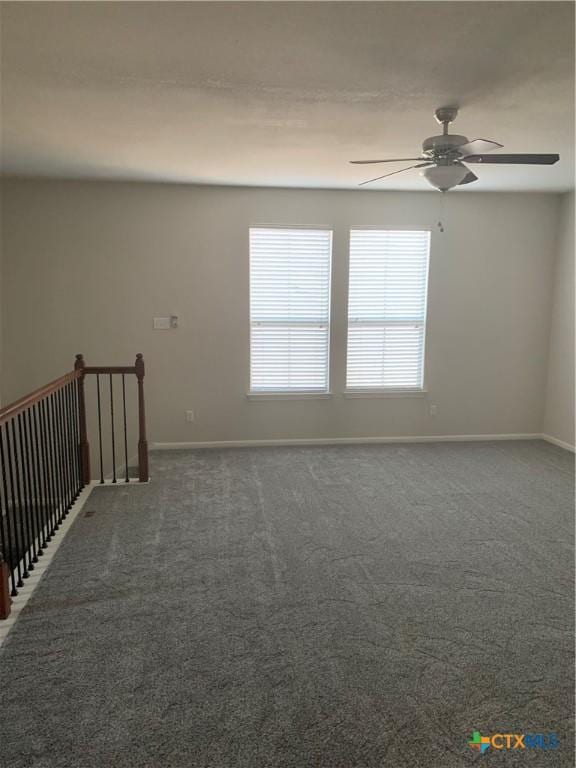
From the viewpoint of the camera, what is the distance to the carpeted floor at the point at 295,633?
1.82 metres

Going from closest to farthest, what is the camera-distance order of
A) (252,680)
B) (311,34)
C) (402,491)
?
(311,34), (252,680), (402,491)

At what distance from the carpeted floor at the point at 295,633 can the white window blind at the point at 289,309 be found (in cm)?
161

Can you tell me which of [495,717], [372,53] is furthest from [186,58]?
[495,717]

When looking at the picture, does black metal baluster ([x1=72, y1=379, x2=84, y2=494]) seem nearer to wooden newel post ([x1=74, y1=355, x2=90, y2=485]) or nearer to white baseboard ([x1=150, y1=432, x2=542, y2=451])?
wooden newel post ([x1=74, y1=355, x2=90, y2=485])

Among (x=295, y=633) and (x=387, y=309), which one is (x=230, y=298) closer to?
(x=387, y=309)

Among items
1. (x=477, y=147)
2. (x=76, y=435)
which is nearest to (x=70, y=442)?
(x=76, y=435)

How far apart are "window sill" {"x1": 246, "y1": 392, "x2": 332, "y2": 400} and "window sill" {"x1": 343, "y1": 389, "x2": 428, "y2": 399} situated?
244 mm

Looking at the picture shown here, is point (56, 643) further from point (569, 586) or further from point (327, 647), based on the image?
point (569, 586)

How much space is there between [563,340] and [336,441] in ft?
8.80

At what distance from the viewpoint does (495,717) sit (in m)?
1.93

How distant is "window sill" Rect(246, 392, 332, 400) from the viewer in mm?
5336

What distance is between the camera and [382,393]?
18.2ft

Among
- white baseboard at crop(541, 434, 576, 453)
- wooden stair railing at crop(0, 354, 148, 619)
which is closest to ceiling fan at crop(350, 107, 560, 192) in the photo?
wooden stair railing at crop(0, 354, 148, 619)

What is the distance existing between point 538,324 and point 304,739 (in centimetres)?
510
